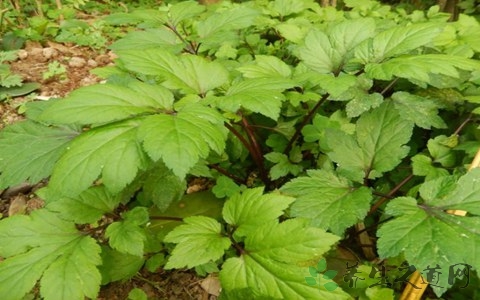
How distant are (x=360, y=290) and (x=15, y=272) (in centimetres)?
130

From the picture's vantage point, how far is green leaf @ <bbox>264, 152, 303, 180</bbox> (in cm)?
179

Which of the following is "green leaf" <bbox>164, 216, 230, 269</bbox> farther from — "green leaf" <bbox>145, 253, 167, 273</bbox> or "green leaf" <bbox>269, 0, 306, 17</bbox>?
"green leaf" <bbox>269, 0, 306, 17</bbox>

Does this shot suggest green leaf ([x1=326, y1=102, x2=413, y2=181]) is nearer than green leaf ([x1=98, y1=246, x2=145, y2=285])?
Yes

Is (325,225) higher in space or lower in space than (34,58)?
higher

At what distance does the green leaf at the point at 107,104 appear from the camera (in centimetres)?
115

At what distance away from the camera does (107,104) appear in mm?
1202

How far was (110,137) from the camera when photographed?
1.15 metres

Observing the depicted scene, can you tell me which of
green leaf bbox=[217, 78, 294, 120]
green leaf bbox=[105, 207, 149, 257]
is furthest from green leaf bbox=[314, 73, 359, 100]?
green leaf bbox=[105, 207, 149, 257]

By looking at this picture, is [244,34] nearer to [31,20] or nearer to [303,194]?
[303,194]

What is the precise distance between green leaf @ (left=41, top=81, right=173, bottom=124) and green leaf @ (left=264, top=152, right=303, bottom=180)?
26.8 inches

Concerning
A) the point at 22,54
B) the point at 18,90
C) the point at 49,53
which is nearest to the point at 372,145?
the point at 18,90

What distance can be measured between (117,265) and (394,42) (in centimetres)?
152

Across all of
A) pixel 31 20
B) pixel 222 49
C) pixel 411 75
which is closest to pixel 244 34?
pixel 222 49

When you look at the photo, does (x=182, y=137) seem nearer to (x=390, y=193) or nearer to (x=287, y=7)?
(x=390, y=193)
